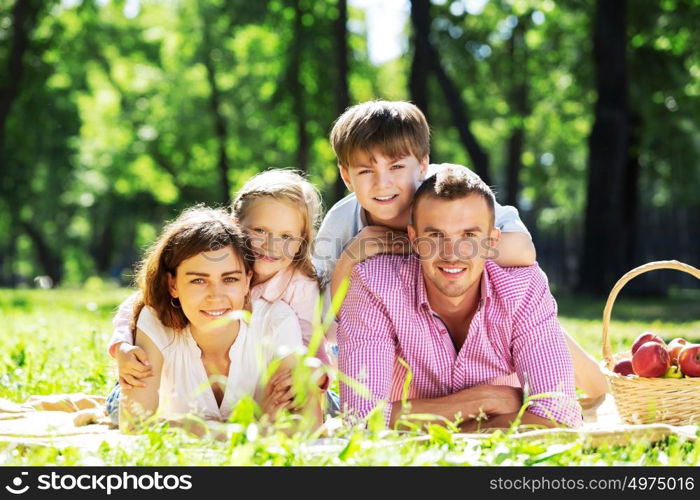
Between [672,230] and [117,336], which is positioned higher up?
[672,230]

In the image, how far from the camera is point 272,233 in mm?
4434

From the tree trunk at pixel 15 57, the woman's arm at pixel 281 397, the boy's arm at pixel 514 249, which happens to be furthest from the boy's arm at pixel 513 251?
the tree trunk at pixel 15 57

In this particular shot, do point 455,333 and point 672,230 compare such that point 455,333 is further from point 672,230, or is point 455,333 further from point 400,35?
point 400,35

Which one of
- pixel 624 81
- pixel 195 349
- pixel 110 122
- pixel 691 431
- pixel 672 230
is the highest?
pixel 110 122

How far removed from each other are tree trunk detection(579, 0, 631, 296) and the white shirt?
1187 cm

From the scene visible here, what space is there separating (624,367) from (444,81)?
1034 cm

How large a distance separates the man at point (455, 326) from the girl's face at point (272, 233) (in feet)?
1.40

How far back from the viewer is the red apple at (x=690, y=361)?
13.8 feet

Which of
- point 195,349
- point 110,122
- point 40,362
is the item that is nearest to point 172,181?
point 110,122

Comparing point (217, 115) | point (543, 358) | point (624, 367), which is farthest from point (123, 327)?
point (217, 115)

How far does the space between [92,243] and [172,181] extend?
47.3ft

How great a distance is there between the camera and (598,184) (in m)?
15.1
